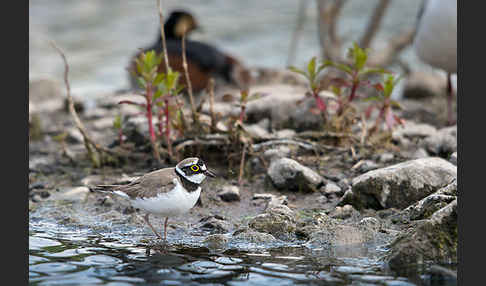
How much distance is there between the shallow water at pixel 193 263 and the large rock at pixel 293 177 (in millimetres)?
1233

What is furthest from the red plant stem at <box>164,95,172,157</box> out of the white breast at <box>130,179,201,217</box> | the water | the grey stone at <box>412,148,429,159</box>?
the water

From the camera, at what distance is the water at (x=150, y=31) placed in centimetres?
1501

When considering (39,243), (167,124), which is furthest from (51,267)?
(167,124)

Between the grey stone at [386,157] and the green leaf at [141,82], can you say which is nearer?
the green leaf at [141,82]

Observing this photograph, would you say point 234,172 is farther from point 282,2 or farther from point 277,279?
point 282,2

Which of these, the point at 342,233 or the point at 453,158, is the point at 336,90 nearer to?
the point at 453,158

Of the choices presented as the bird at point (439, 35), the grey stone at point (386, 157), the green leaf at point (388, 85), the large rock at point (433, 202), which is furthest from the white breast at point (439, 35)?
the large rock at point (433, 202)

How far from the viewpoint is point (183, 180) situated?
16.5 ft

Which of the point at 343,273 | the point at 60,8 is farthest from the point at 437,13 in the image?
the point at 60,8

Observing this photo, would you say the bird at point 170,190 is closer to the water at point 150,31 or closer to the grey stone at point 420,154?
the grey stone at point 420,154

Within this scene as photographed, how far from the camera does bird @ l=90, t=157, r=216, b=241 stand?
4.91 meters

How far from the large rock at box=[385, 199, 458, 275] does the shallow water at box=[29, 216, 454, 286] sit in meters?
0.14

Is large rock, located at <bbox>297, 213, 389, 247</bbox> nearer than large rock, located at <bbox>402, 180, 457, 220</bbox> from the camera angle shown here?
Yes

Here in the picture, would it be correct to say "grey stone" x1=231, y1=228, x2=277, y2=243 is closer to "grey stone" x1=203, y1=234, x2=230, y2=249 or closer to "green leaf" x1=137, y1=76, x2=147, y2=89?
"grey stone" x1=203, y1=234, x2=230, y2=249
